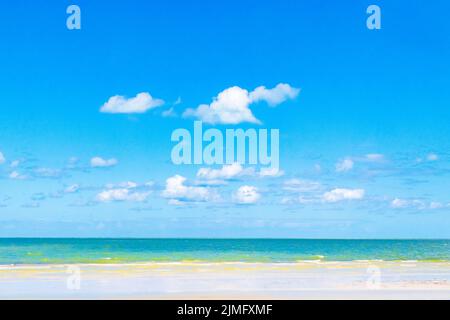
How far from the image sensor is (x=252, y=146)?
12297 millimetres

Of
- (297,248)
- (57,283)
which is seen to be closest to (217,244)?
(297,248)

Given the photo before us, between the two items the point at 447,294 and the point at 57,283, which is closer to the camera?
the point at 447,294

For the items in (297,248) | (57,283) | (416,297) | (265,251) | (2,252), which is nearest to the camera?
(416,297)

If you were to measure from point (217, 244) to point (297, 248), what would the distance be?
519cm

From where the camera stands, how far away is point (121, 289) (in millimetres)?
13266
